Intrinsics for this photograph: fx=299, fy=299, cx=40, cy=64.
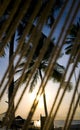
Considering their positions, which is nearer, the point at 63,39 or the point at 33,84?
the point at 63,39

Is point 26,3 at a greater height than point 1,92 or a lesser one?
greater

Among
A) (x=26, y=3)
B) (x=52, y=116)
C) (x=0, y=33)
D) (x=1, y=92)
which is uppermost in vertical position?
(x=26, y=3)

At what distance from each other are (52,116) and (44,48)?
11.9 inches

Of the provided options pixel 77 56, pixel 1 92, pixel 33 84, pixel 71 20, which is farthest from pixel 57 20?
pixel 33 84

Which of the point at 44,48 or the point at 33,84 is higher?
the point at 44,48

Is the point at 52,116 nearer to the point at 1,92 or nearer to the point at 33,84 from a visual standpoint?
the point at 1,92

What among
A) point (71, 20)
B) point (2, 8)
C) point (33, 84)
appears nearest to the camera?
point (2, 8)

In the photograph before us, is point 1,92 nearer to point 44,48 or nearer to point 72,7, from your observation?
point 44,48

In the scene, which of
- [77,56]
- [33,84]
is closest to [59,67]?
[33,84]

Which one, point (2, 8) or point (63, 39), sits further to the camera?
point (63, 39)

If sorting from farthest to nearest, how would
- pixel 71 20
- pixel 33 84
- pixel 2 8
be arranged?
pixel 33 84
pixel 71 20
pixel 2 8

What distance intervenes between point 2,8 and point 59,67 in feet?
58.1

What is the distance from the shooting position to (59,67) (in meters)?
18.8

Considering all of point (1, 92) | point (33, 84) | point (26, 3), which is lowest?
point (33, 84)
